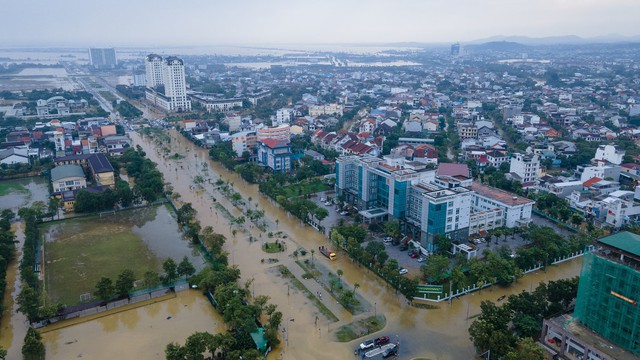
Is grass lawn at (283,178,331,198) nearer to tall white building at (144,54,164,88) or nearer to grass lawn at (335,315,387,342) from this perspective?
grass lawn at (335,315,387,342)

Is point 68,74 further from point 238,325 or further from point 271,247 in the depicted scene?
point 238,325

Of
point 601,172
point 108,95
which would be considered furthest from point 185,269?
point 108,95

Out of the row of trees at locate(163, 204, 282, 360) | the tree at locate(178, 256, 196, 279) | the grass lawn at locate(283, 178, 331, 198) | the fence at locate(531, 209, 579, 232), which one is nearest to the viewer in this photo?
the row of trees at locate(163, 204, 282, 360)

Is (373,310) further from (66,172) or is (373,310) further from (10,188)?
(10,188)

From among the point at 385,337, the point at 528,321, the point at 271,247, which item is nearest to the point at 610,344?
the point at 528,321

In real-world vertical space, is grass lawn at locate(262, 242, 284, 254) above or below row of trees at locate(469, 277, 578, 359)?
below

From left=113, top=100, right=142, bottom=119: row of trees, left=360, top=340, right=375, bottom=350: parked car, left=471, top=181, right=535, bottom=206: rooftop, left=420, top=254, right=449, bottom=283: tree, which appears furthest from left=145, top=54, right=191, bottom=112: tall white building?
left=360, top=340, right=375, bottom=350: parked car

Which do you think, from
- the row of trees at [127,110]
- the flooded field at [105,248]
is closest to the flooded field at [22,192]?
the flooded field at [105,248]
